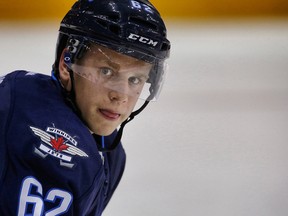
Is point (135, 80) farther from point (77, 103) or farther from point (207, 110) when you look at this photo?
point (207, 110)

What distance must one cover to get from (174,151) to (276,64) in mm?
636

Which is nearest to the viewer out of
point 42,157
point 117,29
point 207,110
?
point 42,157

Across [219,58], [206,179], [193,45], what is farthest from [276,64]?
[206,179]

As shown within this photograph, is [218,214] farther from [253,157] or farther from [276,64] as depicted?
[276,64]

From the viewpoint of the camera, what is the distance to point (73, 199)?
3.17ft

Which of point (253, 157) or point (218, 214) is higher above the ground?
point (253, 157)

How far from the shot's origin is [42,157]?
91 cm

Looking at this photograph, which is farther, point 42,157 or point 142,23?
point 142,23

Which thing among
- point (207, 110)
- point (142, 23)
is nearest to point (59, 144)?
point (142, 23)

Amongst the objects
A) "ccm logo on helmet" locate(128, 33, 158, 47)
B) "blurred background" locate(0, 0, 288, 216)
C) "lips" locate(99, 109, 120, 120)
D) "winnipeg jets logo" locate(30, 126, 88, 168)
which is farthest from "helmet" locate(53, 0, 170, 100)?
"blurred background" locate(0, 0, 288, 216)

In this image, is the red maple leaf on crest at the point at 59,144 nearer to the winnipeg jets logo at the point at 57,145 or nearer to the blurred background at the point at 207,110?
the winnipeg jets logo at the point at 57,145

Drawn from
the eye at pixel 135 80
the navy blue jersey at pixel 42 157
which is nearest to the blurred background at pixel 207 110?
the eye at pixel 135 80

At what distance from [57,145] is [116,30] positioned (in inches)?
11.4

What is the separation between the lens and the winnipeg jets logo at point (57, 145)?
0.92 metres
